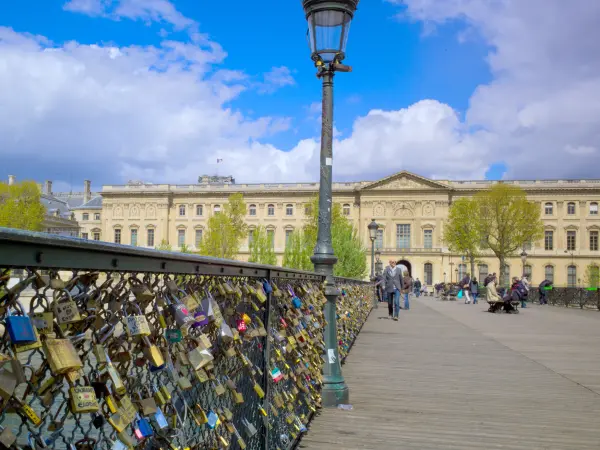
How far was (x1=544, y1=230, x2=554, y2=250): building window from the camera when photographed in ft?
274

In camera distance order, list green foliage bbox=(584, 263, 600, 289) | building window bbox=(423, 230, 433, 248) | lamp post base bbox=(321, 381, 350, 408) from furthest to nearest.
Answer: building window bbox=(423, 230, 433, 248) < green foliage bbox=(584, 263, 600, 289) < lamp post base bbox=(321, 381, 350, 408)

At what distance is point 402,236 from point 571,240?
2256cm

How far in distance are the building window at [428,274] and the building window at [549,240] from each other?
52.1 ft

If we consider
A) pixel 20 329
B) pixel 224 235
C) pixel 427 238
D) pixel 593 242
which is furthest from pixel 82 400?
pixel 593 242

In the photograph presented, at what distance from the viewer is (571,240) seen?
272ft

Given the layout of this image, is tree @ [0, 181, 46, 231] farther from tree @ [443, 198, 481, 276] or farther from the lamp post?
the lamp post

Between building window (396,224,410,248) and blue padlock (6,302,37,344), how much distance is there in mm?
84695

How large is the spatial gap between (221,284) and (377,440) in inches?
110

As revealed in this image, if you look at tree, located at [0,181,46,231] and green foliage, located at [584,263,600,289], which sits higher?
tree, located at [0,181,46,231]

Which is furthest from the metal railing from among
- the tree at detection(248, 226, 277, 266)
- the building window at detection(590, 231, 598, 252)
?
the building window at detection(590, 231, 598, 252)

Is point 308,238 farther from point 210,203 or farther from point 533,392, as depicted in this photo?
point 533,392

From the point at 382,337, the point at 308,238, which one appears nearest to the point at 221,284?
the point at 382,337

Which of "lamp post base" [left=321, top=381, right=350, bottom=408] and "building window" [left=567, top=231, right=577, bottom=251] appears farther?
"building window" [left=567, top=231, right=577, bottom=251]

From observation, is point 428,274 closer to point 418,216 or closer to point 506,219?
point 418,216
